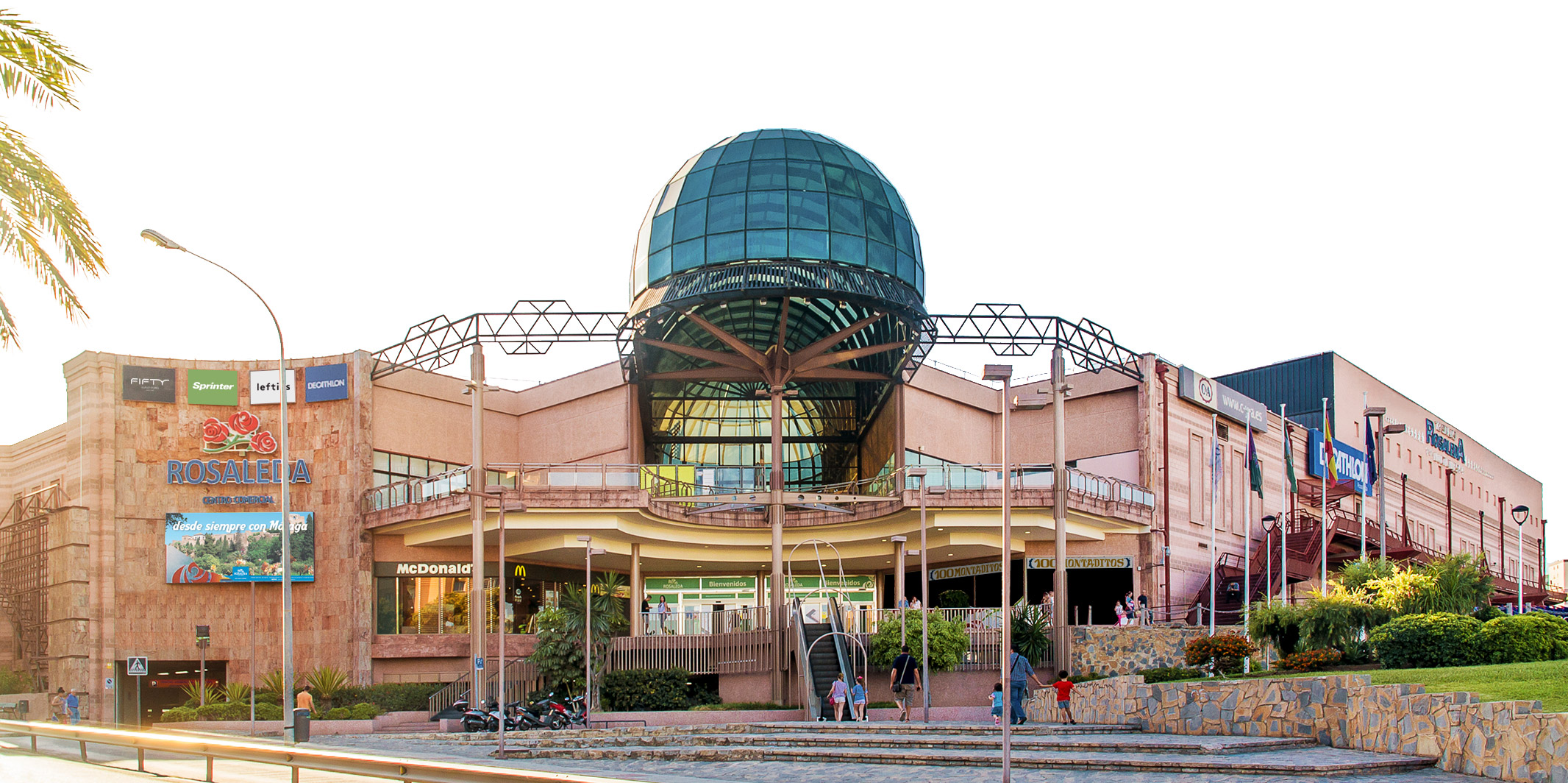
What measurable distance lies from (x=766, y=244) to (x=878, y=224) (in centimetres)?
430

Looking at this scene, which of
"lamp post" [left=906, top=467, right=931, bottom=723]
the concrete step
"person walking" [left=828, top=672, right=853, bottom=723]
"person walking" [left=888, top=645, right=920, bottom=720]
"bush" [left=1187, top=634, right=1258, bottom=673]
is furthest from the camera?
"person walking" [left=888, top=645, right=920, bottom=720]

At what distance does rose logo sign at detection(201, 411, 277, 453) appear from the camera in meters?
46.6

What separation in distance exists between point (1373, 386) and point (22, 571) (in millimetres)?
64660

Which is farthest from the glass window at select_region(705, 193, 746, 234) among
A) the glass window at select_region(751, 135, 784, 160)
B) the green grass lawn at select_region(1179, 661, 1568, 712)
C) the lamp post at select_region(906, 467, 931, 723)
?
the green grass lawn at select_region(1179, 661, 1568, 712)

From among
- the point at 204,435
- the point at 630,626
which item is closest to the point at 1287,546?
the point at 630,626

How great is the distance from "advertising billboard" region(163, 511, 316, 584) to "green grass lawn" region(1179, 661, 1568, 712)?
35699 mm

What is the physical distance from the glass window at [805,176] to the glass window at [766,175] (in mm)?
299

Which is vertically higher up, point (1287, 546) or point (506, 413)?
point (506, 413)

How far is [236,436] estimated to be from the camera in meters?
46.7

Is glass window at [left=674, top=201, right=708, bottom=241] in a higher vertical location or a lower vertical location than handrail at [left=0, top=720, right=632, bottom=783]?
higher

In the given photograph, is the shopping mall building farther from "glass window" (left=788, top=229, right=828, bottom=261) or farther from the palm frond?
the palm frond

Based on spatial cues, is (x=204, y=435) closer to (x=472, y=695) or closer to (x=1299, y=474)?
(x=472, y=695)

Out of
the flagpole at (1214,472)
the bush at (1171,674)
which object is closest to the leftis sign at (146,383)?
the bush at (1171,674)

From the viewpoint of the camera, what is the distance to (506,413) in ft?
188
